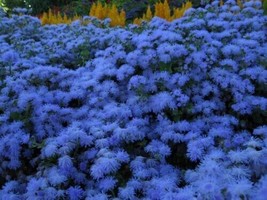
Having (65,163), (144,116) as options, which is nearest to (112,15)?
(144,116)

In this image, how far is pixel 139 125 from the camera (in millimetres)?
2527

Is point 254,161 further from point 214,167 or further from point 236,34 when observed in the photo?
point 236,34

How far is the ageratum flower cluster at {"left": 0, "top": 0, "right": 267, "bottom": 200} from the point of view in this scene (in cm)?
216

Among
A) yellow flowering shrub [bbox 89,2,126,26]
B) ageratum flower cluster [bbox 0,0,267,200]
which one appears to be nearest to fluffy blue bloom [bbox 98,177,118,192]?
ageratum flower cluster [bbox 0,0,267,200]

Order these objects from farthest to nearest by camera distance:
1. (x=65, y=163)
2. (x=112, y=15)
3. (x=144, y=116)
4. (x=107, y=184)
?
(x=112, y=15) → (x=144, y=116) → (x=65, y=163) → (x=107, y=184)

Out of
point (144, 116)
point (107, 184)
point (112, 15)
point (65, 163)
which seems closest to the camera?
point (107, 184)

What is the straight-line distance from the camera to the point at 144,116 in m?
2.68

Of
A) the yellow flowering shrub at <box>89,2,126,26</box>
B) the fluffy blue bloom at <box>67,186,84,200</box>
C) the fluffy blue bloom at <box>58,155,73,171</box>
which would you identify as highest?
the yellow flowering shrub at <box>89,2,126,26</box>

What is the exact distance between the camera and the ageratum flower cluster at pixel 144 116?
2.16 m

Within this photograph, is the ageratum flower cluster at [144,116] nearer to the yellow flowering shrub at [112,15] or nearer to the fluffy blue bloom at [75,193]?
the fluffy blue bloom at [75,193]

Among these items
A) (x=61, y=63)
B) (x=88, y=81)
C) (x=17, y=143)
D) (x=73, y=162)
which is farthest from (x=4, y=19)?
(x=73, y=162)

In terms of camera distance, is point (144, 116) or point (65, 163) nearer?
point (65, 163)

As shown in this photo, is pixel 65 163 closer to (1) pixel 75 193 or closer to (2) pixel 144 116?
(1) pixel 75 193

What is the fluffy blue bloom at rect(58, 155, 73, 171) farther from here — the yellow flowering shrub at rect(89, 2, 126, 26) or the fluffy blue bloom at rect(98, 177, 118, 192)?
the yellow flowering shrub at rect(89, 2, 126, 26)
